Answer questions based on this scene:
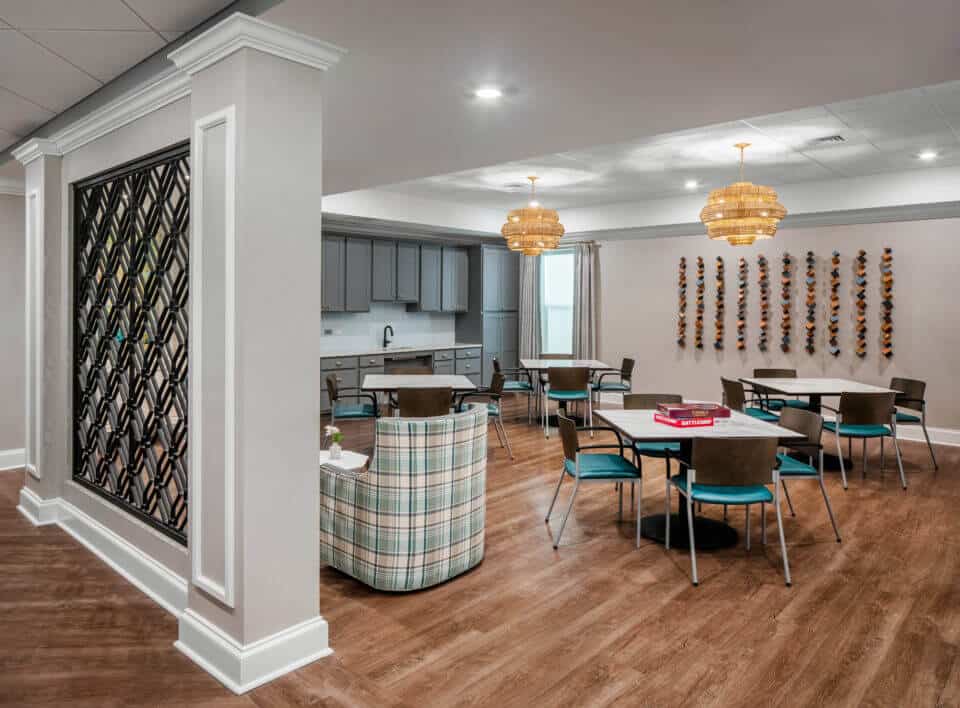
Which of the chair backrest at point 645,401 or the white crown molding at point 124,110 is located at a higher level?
the white crown molding at point 124,110

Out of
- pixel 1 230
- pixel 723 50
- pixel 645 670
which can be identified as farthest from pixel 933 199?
pixel 1 230

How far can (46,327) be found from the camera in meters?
4.31

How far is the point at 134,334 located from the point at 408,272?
247 inches

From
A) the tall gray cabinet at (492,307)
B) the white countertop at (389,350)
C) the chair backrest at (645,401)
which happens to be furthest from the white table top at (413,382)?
the tall gray cabinet at (492,307)

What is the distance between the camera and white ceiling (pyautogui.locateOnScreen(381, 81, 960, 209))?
4953 mm

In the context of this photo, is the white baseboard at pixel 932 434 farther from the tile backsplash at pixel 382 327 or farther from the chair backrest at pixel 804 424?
the tile backsplash at pixel 382 327

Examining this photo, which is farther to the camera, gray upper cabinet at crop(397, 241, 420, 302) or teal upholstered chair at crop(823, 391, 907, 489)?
gray upper cabinet at crop(397, 241, 420, 302)

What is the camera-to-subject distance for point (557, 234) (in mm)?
6969

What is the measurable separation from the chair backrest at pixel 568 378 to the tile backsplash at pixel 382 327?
10.8 feet

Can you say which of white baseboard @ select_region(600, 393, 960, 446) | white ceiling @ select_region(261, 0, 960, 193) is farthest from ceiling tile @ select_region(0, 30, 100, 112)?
white baseboard @ select_region(600, 393, 960, 446)

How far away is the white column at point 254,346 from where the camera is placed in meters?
2.42

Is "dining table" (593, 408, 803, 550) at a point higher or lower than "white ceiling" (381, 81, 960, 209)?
lower

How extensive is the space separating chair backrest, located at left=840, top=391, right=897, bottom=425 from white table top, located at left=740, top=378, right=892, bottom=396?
0.17 metres

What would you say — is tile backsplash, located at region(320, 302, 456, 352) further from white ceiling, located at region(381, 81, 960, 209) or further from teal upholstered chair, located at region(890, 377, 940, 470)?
teal upholstered chair, located at region(890, 377, 940, 470)
